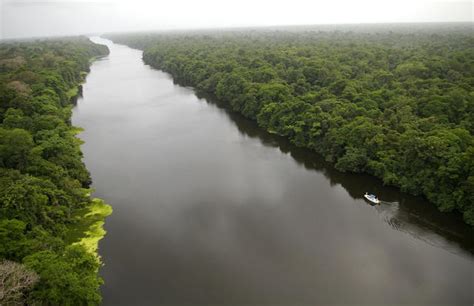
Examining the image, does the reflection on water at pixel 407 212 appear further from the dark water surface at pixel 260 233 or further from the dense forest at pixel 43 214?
the dense forest at pixel 43 214

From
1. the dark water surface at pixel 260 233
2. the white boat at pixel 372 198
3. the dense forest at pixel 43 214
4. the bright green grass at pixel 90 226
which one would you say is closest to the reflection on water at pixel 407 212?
the dark water surface at pixel 260 233

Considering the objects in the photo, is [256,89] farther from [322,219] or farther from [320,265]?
[320,265]

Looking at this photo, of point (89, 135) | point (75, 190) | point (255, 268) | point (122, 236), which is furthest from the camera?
point (89, 135)

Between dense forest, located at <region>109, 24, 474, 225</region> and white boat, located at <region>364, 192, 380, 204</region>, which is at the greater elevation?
dense forest, located at <region>109, 24, 474, 225</region>

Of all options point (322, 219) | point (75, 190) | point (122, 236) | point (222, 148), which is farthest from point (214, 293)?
point (222, 148)

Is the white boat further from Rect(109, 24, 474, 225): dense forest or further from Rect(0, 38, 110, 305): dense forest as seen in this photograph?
Rect(0, 38, 110, 305): dense forest

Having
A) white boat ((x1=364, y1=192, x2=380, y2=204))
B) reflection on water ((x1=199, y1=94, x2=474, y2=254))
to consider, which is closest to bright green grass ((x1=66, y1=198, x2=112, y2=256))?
reflection on water ((x1=199, y1=94, x2=474, y2=254))
